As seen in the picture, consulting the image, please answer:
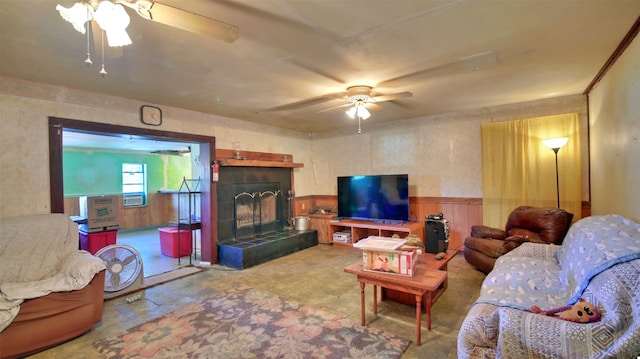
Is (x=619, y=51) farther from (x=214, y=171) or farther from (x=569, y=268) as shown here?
(x=214, y=171)

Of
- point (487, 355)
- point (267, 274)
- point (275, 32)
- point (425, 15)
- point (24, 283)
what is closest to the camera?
point (487, 355)

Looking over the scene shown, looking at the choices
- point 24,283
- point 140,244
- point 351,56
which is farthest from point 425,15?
point 140,244

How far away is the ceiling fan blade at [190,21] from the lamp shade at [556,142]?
4.04 metres

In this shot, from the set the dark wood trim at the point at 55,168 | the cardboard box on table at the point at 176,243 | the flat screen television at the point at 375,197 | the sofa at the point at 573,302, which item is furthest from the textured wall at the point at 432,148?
the dark wood trim at the point at 55,168

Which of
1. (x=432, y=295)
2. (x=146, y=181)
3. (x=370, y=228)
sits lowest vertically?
(x=432, y=295)

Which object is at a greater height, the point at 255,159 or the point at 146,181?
the point at 255,159

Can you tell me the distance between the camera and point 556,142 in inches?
147

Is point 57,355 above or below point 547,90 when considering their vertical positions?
below

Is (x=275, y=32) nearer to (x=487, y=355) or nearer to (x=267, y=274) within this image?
(x=487, y=355)

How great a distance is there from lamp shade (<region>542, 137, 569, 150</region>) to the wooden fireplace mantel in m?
3.94

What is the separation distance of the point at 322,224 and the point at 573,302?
14.3 ft

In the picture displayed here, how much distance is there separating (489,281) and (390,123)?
3.79 m

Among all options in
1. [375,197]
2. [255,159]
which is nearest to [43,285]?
[255,159]

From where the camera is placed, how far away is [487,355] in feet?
5.18
